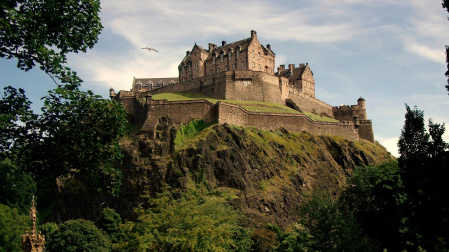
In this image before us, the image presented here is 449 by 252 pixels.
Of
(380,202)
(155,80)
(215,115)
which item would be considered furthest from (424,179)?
(155,80)

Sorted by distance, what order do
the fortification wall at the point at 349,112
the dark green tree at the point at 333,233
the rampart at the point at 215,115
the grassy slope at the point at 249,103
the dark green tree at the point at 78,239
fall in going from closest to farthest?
the dark green tree at the point at 333,233 < the dark green tree at the point at 78,239 < the rampart at the point at 215,115 < the grassy slope at the point at 249,103 < the fortification wall at the point at 349,112

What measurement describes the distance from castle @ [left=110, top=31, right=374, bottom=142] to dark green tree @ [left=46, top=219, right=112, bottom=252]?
15726mm

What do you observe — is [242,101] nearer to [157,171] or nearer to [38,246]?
[157,171]

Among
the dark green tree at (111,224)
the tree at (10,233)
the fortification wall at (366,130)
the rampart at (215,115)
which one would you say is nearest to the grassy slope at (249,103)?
the rampart at (215,115)

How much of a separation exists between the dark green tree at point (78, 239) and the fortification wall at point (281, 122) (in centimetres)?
2209

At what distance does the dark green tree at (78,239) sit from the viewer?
50062 millimetres

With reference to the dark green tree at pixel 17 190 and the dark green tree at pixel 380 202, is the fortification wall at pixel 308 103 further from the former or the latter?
the dark green tree at pixel 17 190

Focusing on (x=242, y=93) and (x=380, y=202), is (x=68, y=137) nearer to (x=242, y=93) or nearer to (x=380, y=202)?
(x=380, y=202)

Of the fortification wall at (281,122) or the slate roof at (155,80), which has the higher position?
the slate roof at (155,80)

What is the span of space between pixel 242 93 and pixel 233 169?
24351mm

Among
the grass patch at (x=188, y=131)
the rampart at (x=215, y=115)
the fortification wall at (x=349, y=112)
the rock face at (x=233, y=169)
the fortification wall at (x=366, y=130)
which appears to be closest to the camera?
the rock face at (x=233, y=169)

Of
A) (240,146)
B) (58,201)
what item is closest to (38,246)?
(240,146)

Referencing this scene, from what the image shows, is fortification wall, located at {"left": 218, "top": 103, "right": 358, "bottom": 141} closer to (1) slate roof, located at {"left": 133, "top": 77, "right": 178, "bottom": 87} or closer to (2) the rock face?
(2) the rock face

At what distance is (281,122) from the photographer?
71.0 metres
